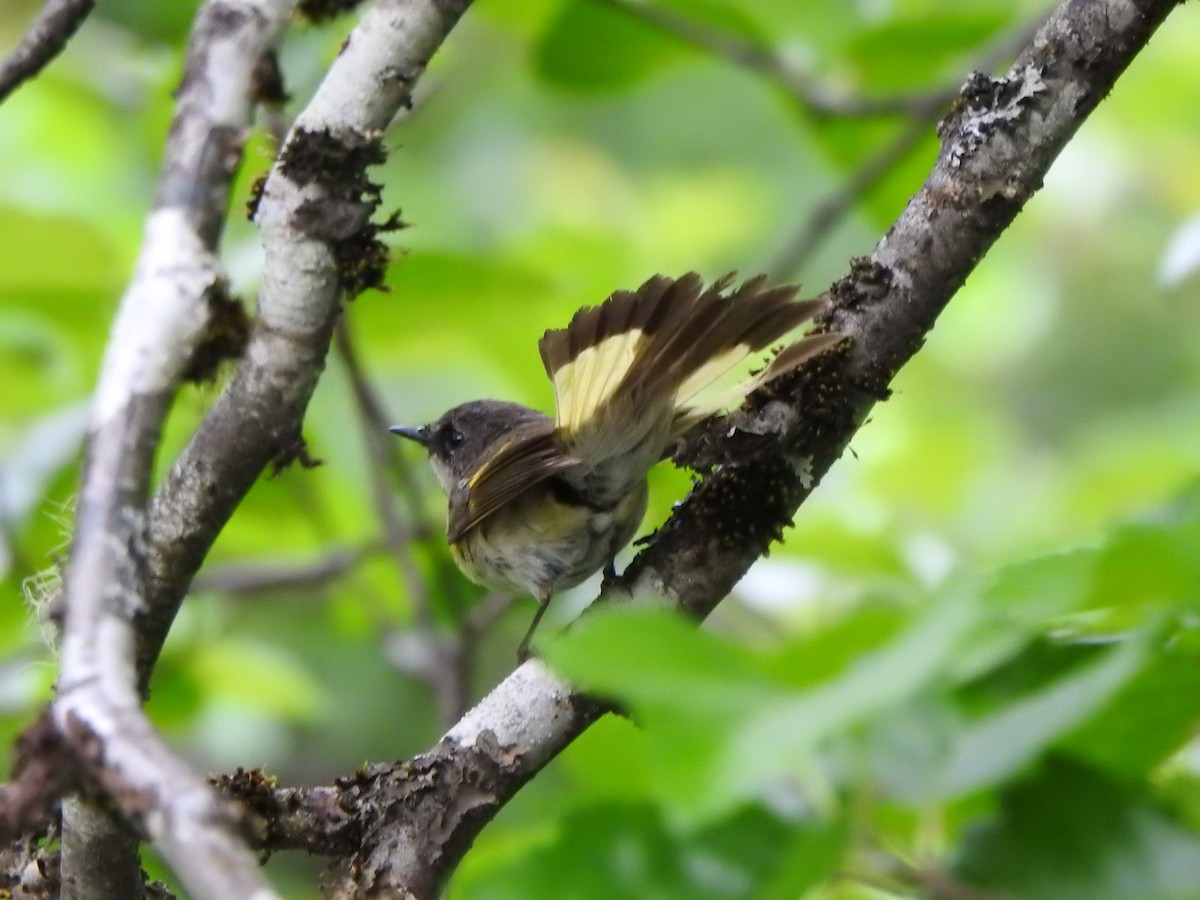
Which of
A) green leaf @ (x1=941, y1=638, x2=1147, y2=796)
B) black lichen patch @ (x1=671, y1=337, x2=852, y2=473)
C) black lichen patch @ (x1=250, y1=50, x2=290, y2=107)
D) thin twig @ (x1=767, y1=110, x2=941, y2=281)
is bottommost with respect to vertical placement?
green leaf @ (x1=941, y1=638, x2=1147, y2=796)

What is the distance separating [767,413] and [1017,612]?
85cm

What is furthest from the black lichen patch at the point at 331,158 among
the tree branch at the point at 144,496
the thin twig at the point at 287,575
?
the thin twig at the point at 287,575

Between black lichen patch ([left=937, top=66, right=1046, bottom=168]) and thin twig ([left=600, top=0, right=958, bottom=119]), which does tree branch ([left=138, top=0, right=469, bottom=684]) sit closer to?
black lichen patch ([left=937, top=66, right=1046, bottom=168])

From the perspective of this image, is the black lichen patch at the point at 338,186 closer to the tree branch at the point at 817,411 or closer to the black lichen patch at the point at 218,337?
the black lichen patch at the point at 218,337

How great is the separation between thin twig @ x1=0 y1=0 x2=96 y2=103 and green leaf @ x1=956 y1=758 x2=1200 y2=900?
4.51 ft

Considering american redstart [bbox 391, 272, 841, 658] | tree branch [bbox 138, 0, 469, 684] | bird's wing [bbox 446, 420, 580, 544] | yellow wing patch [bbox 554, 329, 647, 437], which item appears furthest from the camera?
bird's wing [bbox 446, 420, 580, 544]

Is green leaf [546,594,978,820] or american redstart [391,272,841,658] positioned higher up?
american redstart [391,272,841,658]

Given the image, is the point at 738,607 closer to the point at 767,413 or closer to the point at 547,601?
the point at 547,601

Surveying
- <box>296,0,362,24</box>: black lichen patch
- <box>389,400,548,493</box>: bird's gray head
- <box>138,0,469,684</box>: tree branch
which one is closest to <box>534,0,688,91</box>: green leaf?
<box>389,400,548,493</box>: bird's gray head

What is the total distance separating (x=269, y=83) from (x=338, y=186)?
14 cm

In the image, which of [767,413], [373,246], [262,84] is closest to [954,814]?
[767,413]

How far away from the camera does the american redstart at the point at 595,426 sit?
2154mm

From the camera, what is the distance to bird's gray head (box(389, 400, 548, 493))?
3.41 meters

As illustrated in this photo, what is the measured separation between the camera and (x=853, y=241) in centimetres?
735
